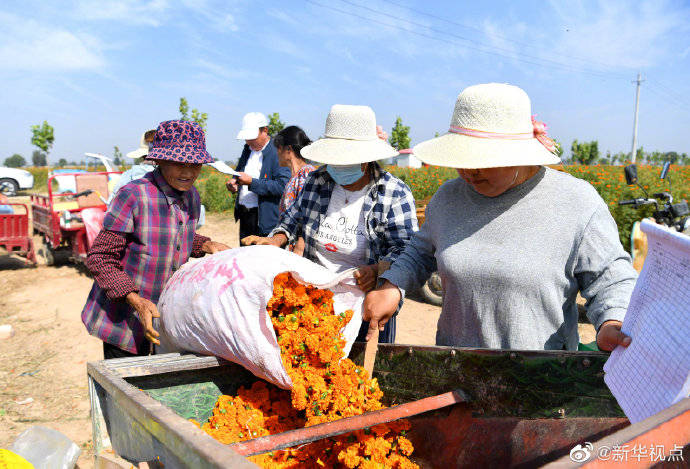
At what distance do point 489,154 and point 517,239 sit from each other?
0.31 metres

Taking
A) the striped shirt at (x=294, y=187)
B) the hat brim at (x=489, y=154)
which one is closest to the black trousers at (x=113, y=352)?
the striped shirt at (x=294, y=187)

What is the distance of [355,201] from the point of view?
7.97 feet

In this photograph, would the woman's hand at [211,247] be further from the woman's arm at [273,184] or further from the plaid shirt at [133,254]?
the woman's arm at [273,184]

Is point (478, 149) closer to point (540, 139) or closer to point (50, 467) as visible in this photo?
point (540, 139)

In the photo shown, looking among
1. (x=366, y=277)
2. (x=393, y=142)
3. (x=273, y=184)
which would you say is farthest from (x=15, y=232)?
(x=393, y=142)

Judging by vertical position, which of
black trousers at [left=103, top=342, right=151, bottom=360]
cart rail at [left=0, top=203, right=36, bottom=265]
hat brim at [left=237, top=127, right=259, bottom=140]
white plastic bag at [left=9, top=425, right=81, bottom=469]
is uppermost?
hat brim at [left=237, top=127, right=259, bottom=140]

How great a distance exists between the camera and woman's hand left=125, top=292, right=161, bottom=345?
82.4 inches

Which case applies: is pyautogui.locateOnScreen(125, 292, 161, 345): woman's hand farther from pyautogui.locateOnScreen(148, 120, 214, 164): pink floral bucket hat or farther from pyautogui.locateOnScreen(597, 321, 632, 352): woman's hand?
pyautogui.locateOnScreen(597, 321, 632, 352): woman's hand

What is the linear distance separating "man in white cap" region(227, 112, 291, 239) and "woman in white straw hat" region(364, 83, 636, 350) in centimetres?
294

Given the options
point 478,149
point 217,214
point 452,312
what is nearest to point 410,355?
point 452,312

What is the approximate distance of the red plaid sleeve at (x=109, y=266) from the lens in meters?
2.09

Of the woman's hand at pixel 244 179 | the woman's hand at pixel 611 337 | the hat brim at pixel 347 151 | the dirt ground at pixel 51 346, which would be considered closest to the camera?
the woman's hand at pixel 611 337

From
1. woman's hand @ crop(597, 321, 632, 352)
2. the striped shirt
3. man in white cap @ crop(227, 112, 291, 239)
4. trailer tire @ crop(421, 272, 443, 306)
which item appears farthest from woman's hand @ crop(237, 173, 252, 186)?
woman's hand @ crop(597, 321, 632, 352)

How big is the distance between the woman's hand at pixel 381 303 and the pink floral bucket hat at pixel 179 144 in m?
1.01
